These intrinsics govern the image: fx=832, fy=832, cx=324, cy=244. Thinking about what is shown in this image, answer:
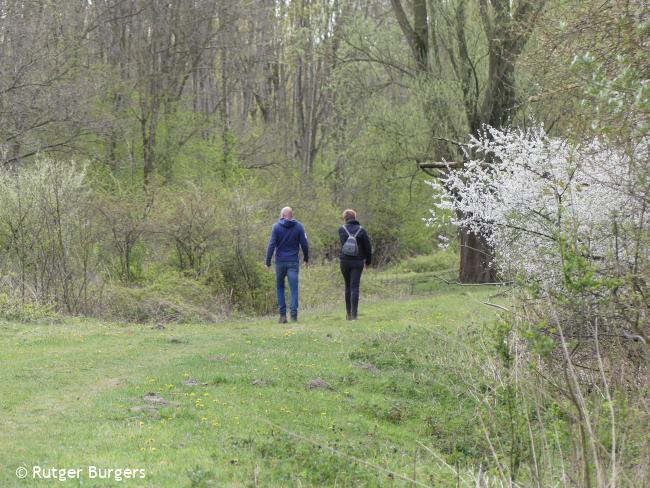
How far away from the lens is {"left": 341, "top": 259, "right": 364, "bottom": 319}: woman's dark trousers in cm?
1622

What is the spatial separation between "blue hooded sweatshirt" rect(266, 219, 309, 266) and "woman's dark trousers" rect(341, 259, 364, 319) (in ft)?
2.78

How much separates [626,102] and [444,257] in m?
31.9

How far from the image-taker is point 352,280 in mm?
16344

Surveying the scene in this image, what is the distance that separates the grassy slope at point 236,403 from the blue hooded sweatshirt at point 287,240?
1514mm

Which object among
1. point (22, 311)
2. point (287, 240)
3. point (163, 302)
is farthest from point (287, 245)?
point (22, 311)

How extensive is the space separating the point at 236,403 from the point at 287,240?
24.7ft

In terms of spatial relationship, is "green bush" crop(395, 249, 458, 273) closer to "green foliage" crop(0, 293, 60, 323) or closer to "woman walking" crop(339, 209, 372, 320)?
"woman walking" crop(339, 209, 372, 320)

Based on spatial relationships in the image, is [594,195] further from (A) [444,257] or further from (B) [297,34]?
(A) [444,257]

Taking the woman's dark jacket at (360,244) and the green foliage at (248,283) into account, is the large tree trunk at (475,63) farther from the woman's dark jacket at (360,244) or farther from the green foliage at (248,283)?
the woman's dark jacket at (360,244)

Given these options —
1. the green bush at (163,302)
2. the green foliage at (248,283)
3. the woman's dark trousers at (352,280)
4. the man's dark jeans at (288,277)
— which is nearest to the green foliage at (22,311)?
the green bush at (163,302)

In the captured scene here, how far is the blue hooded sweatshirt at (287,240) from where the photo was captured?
52.9ft

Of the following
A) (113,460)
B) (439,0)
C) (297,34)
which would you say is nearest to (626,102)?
(113,460)

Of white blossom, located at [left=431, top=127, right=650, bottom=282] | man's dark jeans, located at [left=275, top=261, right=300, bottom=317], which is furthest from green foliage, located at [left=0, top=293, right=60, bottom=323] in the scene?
white blossom, located at [left=431, top=127, right=650, bottom=282]

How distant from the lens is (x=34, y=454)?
21.3 ft
